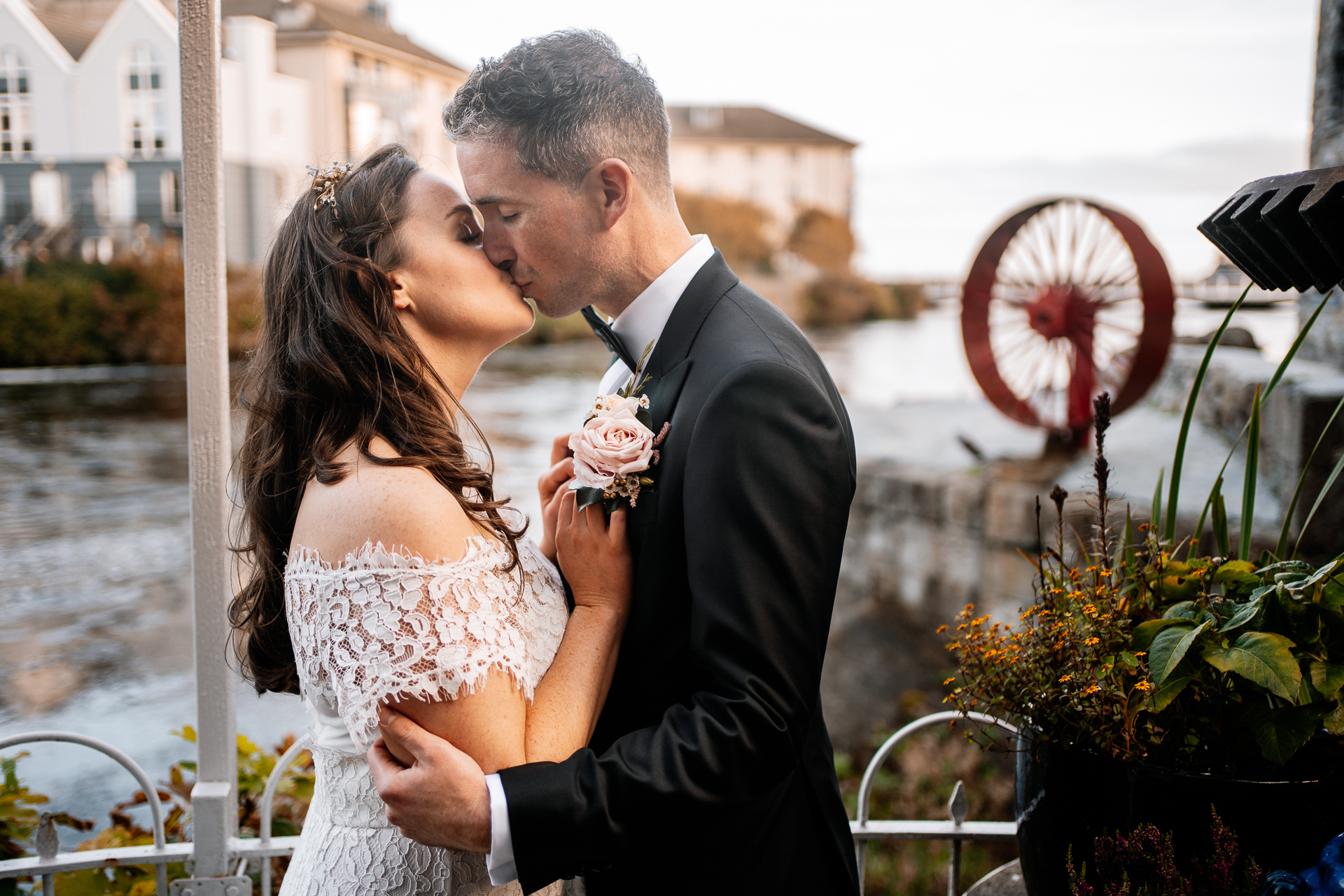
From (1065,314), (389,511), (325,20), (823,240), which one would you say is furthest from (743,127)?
(389,511)

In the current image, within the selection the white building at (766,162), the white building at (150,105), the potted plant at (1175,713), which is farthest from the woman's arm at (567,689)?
the white building at (766,162)

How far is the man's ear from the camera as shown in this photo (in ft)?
4.32

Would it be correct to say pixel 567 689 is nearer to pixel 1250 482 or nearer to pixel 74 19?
pixel 1250 482

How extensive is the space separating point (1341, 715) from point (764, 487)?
0.85 m

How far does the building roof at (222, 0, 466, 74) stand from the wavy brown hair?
13.3 meters

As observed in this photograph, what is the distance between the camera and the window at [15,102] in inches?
320

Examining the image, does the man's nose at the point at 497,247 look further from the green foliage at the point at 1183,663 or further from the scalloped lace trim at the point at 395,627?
the green foliage at the point at 1183,663

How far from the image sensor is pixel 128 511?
51.1 ft

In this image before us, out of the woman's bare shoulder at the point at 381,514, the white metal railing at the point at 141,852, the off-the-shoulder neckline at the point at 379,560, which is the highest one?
the woman's bare shoulder at the point at 381,514

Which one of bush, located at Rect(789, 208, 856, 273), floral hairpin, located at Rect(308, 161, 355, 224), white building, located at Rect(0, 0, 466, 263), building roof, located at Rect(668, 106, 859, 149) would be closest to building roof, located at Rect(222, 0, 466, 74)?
white building, located at Rect(0, 0, 466, 263)

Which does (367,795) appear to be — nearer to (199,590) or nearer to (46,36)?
(199,590)

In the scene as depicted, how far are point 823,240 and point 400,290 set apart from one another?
71.9 ft

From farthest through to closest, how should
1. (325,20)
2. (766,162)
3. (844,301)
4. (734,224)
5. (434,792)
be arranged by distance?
1. (766,162)
2. (734,224)
3. (844,301)
4. (325,20)
5. (434,792)

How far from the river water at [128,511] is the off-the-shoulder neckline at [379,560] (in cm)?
665
